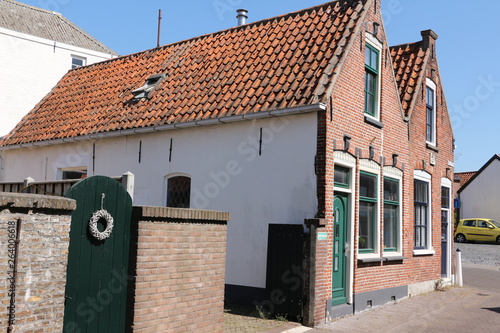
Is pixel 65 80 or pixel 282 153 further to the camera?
pixel 65 80

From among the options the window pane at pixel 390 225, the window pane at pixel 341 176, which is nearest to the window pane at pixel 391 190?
the window pane at pixel 390 225

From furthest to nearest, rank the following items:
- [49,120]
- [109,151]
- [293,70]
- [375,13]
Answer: [49,120]
[109,151]
[375,13]
[293,70]

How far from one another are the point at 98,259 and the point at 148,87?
868 cm

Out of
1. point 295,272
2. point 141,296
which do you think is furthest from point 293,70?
point 141,296

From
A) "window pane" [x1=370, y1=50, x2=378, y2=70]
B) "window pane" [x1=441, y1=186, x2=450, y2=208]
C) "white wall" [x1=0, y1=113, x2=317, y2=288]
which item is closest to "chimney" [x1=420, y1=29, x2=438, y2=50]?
"window pane" [x1=370, y1=50, x2=378, y2=70]

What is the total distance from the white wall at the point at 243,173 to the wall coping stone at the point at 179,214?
103 inches

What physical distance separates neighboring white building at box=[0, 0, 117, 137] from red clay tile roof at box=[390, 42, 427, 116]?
12.7 m

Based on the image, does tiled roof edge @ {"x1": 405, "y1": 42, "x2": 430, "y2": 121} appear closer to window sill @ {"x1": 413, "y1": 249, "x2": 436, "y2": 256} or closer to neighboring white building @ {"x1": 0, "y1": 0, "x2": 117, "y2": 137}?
window sill @ {"x1": 413, "y1": 249, "x2": 436, "y2": 256}

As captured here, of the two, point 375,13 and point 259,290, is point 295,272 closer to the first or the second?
point 259,290

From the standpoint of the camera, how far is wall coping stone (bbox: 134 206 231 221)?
21.9ft

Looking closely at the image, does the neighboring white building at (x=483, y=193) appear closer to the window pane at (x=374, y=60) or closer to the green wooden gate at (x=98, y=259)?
the window pane at (x=374, y=60)

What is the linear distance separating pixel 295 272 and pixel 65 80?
12.4 metres

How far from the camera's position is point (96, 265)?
6.25m

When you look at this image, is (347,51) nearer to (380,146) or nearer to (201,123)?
(380,146)
